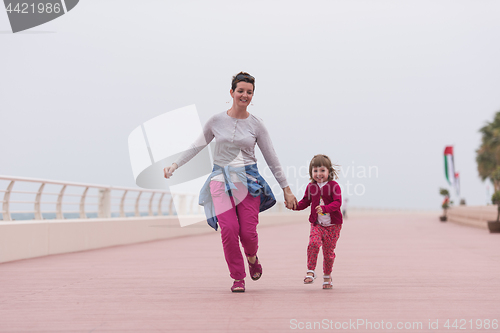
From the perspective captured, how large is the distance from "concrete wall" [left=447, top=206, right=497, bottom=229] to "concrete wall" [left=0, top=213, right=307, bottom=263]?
11.4 meters

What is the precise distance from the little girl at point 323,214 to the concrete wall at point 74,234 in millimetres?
5366

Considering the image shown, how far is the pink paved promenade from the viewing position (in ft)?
14.0

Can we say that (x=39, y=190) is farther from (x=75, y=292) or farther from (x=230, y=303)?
(x=230, y=303)

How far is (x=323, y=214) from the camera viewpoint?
6.07 m

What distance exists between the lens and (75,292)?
603 cm

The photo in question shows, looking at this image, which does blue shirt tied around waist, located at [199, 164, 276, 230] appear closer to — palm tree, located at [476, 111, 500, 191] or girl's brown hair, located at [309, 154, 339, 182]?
girl's brown hair, located at [309, 154, 339, 182]

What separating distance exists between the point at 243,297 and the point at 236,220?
0.74 meters

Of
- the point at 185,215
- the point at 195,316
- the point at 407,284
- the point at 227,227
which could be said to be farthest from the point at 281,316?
the point at 185,215

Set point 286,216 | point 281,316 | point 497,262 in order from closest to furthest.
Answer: point 281,316 < point 497,262 < point 286,216

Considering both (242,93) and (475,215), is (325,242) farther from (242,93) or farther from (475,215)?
(475,215)

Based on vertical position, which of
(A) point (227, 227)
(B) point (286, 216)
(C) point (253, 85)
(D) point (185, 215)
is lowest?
(B) point (286, 216)

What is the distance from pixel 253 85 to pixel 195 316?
236cm

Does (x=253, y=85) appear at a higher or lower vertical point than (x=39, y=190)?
higher

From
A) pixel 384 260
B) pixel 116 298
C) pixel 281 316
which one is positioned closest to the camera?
pixel 281 316
